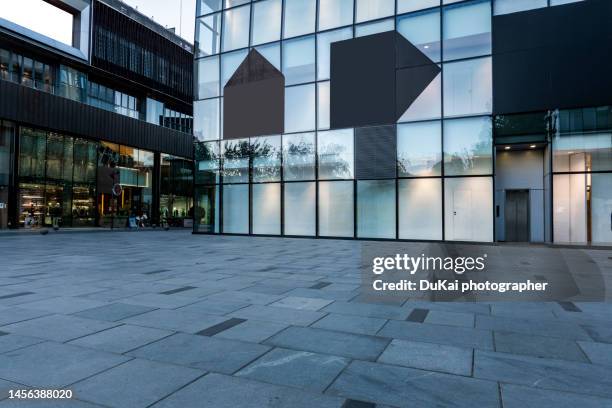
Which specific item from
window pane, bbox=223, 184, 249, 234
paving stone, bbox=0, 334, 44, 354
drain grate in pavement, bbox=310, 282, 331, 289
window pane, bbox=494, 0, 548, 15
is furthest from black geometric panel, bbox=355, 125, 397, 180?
paving stone, bbox=0, 334, 44, 354

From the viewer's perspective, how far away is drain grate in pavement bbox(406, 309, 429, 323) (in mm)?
6238

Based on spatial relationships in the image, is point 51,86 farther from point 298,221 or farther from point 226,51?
point 298,221

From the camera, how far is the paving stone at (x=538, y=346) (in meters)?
4.75

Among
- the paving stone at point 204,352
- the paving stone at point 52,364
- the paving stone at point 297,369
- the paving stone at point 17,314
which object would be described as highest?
the paving stone at point 17,314

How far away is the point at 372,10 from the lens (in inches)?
877

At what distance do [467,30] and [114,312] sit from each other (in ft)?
64.3

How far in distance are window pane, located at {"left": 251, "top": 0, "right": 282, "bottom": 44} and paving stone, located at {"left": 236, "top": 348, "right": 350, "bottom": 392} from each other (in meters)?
23.1

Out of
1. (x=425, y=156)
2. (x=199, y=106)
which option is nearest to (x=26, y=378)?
(x=425, y=156)

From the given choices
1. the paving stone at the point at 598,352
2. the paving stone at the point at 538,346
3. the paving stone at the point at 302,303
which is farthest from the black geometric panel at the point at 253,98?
the paving stone at the point at 598,352

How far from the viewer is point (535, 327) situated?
586 centimetres

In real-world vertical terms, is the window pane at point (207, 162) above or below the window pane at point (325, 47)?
below

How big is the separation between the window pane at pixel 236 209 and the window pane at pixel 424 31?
12150 millimetres

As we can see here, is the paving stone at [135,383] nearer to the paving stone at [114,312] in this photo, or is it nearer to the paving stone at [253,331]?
the paving stone at [253,331]

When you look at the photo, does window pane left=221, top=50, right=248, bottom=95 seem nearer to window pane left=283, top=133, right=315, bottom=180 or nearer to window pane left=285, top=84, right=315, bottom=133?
window pane left=285, top=84, right=315, bottom=133
